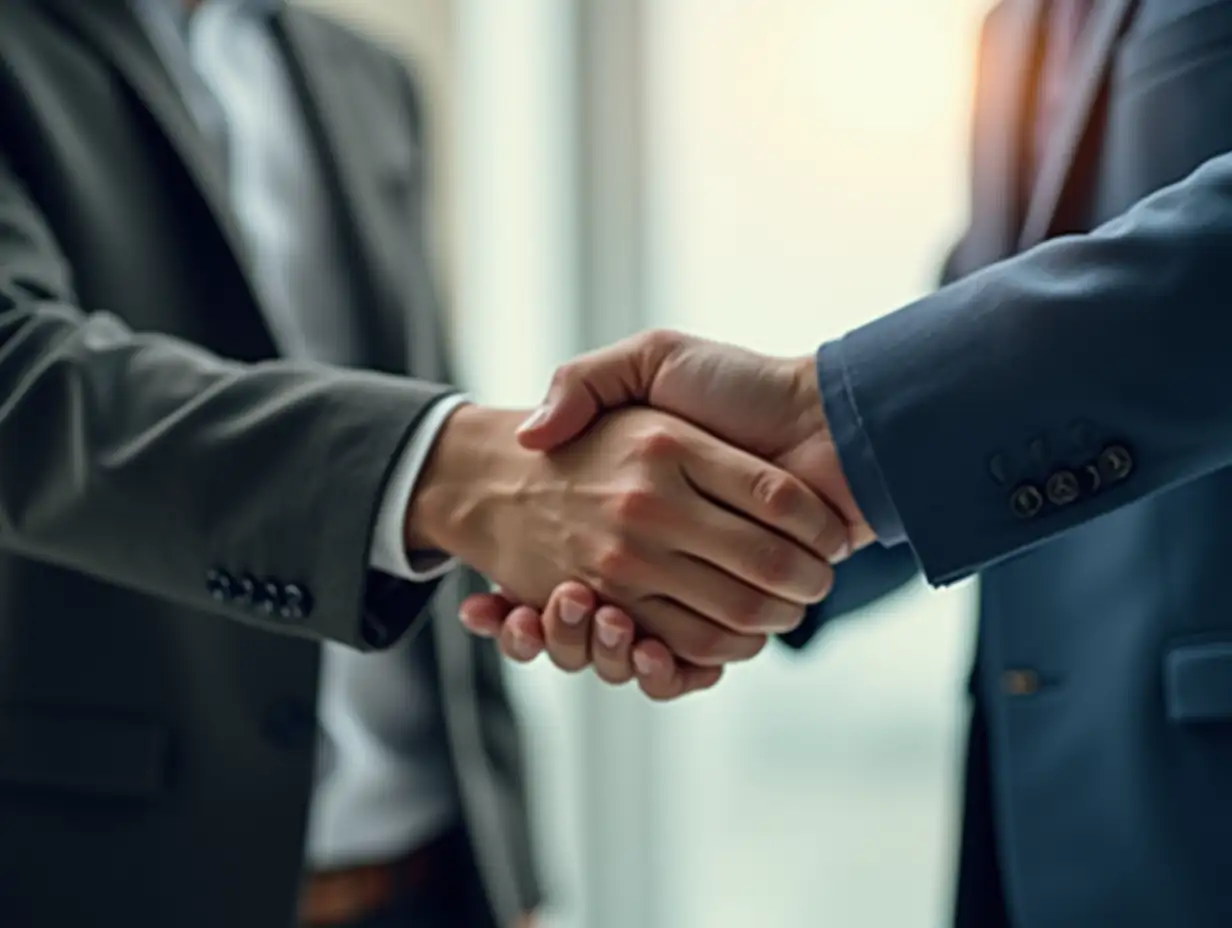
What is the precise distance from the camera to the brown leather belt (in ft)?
3.84

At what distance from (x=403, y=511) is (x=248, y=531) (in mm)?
98

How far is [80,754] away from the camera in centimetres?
96

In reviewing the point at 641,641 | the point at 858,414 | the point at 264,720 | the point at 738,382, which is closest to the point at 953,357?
the point at 858,414

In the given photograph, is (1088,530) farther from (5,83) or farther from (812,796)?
(812,796)

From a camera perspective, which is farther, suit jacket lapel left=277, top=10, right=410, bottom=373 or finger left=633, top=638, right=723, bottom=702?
suit jacket lapel left=277, top=10, right=410, bottom=373

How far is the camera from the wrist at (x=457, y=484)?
85cm

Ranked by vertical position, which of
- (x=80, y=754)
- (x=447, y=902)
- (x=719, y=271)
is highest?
(x=80, y=754)

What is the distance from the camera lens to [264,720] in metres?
1.01

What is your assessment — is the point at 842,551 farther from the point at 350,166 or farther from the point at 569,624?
the point at 350,166

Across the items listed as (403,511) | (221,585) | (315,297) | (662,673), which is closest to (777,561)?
(662,673)

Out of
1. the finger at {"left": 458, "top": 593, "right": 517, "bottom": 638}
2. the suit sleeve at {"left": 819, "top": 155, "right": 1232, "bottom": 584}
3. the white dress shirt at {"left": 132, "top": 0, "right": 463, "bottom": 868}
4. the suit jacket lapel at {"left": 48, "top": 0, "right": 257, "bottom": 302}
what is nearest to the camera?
the suit sleeve at {"left": 819, "top": 155, "right": 1232, "bottom": 584}

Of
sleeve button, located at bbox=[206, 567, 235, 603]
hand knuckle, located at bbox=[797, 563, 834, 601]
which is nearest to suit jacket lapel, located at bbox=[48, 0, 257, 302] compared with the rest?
sleeve button, located at bbox=[206, 567, 235, 603]

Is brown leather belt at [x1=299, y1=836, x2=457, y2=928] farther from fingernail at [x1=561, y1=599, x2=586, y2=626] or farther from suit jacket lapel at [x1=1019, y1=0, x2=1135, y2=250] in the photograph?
suit jacket lapel at [x1=1019, y1=0, x2=1135, y2=250]

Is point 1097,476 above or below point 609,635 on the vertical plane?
above
